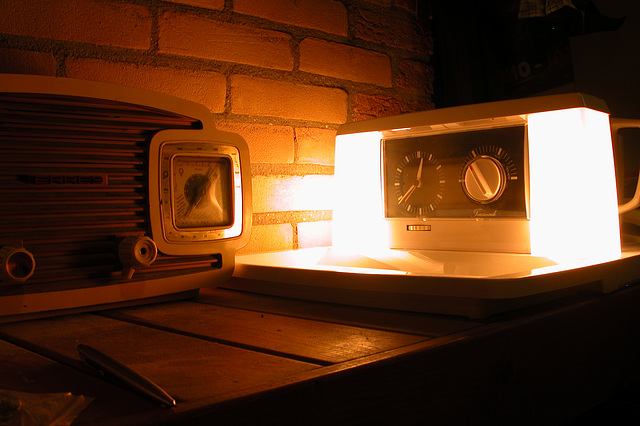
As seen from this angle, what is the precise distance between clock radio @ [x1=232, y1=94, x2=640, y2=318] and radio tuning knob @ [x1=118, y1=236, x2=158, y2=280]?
17cm

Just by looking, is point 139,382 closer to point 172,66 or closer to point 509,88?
point 172,66

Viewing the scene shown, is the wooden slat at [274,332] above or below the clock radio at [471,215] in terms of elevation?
below

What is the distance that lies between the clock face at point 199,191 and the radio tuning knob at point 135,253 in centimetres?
5

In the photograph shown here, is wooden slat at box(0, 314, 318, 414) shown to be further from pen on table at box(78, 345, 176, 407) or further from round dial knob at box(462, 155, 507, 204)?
round dial knob at box(462, 155, 507, 204)

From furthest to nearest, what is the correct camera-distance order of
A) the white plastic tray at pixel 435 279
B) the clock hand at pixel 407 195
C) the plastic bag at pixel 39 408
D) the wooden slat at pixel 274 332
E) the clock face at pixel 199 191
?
the clock hand at pixel 407 195 < the clock face at pixel 199 191 < the white plastic tray at pixel 435 279 < the wooden slat at pixel 274 332 < the plastic bag at pixel 39 408

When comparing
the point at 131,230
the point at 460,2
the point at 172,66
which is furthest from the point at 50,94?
the point at 460,2

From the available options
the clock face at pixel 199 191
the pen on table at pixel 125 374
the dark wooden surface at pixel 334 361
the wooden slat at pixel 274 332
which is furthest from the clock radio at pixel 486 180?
the pen on table at pixel 125 374

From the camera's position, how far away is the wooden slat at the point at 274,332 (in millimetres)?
479

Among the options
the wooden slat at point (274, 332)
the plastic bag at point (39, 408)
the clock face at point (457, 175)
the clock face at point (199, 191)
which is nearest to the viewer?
the plastic bag at point (39, 408)

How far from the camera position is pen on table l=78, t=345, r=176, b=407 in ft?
1.12

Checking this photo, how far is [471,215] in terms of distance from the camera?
874 mm

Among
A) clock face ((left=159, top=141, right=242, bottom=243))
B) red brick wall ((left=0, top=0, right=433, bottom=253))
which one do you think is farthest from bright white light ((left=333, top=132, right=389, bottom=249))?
clock face ((left=159, top=141, right=242, bottom=243))

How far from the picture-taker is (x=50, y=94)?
0.62 metres

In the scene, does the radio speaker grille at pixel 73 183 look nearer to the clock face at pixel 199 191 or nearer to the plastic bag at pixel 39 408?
the clock face at pixel 199 191
